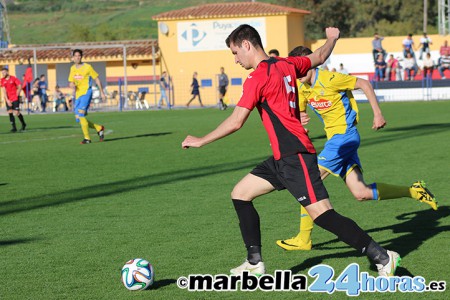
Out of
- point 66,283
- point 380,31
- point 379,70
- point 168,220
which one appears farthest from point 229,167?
point 380,31

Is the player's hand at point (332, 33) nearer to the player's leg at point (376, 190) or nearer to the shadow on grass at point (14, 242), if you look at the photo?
the player's leg at point (376, 190)

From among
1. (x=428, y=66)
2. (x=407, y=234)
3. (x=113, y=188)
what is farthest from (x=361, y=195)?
(x=428, y=66)

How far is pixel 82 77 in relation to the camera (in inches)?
795

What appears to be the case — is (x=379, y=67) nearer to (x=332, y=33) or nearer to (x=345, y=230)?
(x=332, y=33)

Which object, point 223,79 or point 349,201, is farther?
point 223,79

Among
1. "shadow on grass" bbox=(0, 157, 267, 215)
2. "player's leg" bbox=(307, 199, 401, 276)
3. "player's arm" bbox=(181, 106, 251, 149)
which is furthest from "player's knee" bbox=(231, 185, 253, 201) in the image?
"shadow on grass" bbox=(0, 157, 267, 215)

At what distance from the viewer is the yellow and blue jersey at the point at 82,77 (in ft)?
65.8

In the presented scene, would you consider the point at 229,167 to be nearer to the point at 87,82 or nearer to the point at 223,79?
the point at 87,82

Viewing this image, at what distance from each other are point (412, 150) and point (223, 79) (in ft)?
81.5

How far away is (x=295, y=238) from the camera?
8172 millimetres

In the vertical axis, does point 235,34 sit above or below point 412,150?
above

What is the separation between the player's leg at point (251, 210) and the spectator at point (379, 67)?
38262mm

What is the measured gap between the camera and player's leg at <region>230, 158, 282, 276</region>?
688 cm

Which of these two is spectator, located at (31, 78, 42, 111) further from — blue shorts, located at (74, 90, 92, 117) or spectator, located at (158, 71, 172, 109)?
blue shorts, located at (74, 90, 92, 117)
